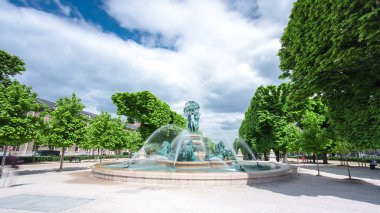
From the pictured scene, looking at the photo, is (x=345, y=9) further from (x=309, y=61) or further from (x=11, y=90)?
(x=11, y=90)

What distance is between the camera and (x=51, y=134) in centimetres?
1942

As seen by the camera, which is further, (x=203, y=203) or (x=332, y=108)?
(x=332, y=108)

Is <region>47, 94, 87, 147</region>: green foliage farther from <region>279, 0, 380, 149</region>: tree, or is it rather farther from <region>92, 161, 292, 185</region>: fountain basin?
<region>279, 0, 380, 149</region>: tree

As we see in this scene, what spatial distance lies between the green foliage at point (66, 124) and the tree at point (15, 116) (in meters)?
2.55

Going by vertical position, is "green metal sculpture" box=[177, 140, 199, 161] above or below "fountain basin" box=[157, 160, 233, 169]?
above

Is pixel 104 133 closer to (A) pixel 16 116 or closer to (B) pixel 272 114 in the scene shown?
(A) pixel 16 116

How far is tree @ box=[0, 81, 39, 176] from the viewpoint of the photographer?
1491 centimetres

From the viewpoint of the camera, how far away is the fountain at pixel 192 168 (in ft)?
38.5

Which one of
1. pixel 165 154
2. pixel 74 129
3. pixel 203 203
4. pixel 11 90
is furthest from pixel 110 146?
pixel 203 203

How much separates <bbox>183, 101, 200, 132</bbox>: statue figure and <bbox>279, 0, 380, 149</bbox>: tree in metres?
13.0

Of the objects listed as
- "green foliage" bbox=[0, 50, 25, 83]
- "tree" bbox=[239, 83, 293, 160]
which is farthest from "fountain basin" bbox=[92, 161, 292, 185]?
"green foliage" bbox=[0, 50, 25, 83]

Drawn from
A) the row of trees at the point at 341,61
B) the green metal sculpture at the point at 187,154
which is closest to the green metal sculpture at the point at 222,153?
the green metal sculpture at the point at 187,154

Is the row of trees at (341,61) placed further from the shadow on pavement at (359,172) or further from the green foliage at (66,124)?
the green foliage at (66,124)

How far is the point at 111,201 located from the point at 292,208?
23.4 feet
